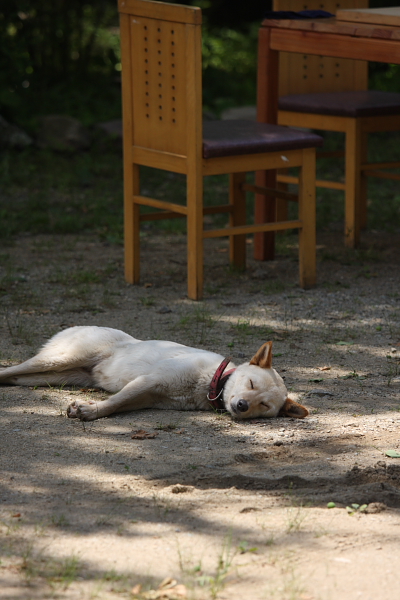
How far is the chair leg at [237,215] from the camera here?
5.67 metres

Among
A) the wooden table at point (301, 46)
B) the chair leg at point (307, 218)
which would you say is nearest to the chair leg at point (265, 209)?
the wooden table at point (301, 46)

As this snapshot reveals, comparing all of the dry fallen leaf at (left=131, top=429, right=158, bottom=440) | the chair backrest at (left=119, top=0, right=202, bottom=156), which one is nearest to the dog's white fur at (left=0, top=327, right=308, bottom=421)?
the dry fallen leaf at (left=131, top=429, right=158, bottom=440)

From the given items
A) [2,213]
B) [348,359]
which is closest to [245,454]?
[348,359]

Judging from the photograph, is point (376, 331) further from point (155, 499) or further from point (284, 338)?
point (155, 499)

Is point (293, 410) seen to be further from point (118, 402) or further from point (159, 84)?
point (159, 84)

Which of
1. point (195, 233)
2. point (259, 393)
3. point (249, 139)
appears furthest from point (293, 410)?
point (249, 139)

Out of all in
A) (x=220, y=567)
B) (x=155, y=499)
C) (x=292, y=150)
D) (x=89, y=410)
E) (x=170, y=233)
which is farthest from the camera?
(x=170, y=233)

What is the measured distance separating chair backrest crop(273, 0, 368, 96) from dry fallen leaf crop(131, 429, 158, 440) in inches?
156

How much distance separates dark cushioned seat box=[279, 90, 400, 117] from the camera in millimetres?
5922

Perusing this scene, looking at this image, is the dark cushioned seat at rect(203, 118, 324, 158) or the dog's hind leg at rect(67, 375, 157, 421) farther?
the dark cushioned seat at rect(203, 118, 324, 158)

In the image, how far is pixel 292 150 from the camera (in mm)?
5035

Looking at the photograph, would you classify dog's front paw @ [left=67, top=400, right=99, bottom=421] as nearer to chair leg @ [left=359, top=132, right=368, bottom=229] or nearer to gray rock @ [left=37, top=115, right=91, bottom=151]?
chair leg @ [left=359, top=132, right=368, bottom=229]

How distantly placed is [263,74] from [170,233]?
1.65m

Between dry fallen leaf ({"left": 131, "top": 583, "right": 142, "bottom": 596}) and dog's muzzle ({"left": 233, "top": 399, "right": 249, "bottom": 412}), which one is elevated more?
dry fallen leaf ({"left": 131, "top": 583, "right": 142, "bottom": 596})
